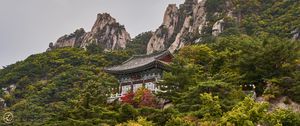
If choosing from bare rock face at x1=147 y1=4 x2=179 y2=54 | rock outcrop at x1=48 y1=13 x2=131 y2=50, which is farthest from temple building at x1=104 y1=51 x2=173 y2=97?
rock outcrop at x1=48 y1=13 x2=131 y2=50

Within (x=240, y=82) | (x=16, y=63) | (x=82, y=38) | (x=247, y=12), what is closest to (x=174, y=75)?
(x=240, y=82)

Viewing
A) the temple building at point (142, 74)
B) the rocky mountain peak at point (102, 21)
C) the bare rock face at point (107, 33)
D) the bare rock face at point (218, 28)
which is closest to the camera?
the temple building at point (142, 74)

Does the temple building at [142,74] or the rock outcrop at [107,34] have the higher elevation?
the rock outcrop at [107,34]

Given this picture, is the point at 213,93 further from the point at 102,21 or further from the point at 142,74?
the point at 102,21

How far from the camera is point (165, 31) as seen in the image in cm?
10731

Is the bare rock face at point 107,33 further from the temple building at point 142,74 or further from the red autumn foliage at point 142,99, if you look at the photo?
the red autumn foliage at point 142,99

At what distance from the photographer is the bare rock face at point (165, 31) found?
346ft

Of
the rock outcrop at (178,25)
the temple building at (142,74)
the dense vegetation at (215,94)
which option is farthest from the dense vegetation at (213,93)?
the rock outcrop at (178,25)

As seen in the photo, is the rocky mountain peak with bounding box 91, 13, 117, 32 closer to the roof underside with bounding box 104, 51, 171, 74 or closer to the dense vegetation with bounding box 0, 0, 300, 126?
the dense vegetation with bounding box 0, 0, 300, 126

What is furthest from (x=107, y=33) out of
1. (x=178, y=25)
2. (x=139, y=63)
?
(x=139, y=63)

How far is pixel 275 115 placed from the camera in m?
24.2

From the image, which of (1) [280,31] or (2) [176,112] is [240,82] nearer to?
(2) [176,112]

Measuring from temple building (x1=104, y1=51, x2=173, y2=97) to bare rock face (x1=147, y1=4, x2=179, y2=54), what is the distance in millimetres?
55721

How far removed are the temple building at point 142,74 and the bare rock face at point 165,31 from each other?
5572 cm
